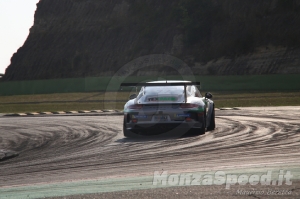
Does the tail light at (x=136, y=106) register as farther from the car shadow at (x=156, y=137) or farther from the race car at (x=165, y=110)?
the car shadow at (x=156, y=137)

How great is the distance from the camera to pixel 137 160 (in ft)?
29.2

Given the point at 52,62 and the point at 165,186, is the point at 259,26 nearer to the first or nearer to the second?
the point at 52,62

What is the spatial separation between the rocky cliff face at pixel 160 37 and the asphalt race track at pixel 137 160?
38.6 metres

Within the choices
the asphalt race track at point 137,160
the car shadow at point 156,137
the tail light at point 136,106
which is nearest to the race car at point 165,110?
the tail light at point 136,106

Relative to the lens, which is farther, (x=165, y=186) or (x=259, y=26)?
(x=259, y=26)

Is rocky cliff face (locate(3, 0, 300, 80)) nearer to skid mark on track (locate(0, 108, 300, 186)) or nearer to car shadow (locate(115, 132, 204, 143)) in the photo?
skid mark on track (locate(0, 108, 300, 186))

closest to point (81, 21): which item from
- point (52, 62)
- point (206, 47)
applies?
point (52, 62)

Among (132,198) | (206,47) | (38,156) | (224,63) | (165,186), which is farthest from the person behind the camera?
(206,47)

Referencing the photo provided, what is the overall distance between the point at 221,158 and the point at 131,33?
63800 millimetres

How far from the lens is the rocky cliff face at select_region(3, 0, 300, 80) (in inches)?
2165

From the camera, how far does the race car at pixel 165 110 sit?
1237 cm

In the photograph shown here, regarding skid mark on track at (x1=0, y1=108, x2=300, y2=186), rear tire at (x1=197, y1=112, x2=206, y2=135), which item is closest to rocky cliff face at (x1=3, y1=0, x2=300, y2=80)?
skid mark on track at (x1=0, y1=108, x2=300, y2=186)

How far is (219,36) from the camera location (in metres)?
62.6

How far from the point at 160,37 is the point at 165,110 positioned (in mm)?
55421
